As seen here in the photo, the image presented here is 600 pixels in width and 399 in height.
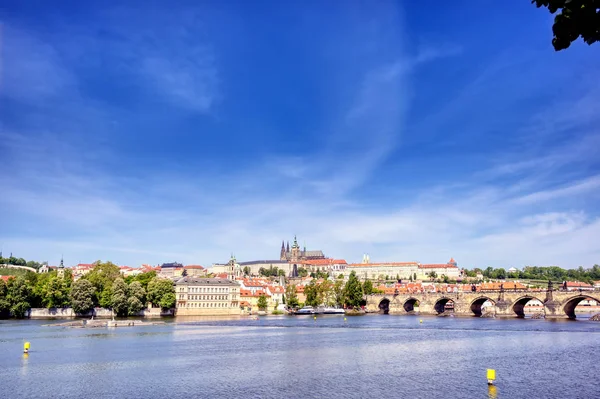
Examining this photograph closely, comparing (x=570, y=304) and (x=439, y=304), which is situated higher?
(x=570, y=304)

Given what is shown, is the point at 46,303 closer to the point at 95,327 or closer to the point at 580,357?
the point at 95,327

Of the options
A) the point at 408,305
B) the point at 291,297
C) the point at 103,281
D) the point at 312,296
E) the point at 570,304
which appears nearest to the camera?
the point at 570,304

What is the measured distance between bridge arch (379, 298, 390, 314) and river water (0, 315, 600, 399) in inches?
2762

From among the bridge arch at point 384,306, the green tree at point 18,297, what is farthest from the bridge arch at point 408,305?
the green tree at point 18,297

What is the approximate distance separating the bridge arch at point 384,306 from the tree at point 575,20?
383 feet

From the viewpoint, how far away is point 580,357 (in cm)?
3669

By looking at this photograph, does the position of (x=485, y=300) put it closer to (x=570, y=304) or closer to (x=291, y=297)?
(x=570, y=304)

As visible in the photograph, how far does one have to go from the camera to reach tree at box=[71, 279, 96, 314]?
88938mm

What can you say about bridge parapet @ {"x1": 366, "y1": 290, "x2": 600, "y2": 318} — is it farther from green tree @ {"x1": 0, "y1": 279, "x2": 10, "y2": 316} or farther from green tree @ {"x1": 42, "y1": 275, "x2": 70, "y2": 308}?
green tree @ {"x1": 0, "y1": 279, "x2": 10, "y2": 316}

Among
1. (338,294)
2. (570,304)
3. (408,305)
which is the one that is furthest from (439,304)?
(570,304)

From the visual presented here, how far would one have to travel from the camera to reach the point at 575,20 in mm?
9867

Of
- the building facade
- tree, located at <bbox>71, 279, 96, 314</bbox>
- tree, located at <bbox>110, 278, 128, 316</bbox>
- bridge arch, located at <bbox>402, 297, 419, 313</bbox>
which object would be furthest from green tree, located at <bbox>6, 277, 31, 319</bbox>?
bridge arch, located at <bbox>402, 297, 419, 313</bbox>

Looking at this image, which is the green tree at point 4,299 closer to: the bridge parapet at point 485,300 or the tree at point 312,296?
the tree at point 312,296

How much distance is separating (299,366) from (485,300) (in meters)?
81.9
